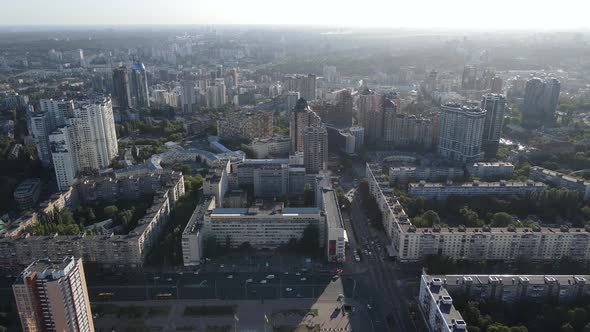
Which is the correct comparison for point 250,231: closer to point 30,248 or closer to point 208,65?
point 30,248

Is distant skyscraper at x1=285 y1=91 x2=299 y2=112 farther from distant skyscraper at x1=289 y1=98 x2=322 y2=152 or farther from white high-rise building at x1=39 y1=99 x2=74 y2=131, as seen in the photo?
white high-rise building at x1=39 y1=99 x2=74 y2=131

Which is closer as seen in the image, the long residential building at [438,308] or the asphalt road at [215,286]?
the long residential building at [438,308]

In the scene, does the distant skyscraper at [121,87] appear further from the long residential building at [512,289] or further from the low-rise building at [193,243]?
the long residential building at [512,289]

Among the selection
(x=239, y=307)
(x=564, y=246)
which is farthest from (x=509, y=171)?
(x=239, y=307)

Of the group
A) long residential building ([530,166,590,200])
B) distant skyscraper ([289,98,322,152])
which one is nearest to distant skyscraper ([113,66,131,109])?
distant skyscraper ([289,98,322,152])

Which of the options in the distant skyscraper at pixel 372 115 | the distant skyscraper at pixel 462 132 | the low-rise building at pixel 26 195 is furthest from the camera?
the distant skyscraper at pixel 372 115

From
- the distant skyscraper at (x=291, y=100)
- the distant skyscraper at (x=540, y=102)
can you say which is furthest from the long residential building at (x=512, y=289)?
the distant skyscraper at (x=291, y=100)
